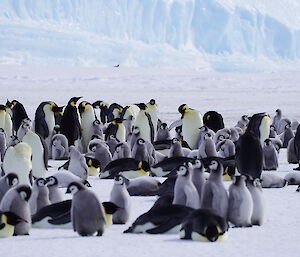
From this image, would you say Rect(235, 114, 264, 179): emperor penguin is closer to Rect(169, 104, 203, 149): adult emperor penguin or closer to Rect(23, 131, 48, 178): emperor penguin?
Rect(23, 131, 48, 178): emperor penguin

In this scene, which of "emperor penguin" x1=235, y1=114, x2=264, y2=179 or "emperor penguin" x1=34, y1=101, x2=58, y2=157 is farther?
"emperor penguin" x1=34, y1=101, x2=58, y2=157

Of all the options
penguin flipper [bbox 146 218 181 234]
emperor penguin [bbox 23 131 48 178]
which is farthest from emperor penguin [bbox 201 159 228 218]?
emperor penguin [bbox 23 131 48 178]

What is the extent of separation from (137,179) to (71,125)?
403cm

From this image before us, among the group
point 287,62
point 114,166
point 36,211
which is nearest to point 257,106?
point 114,166

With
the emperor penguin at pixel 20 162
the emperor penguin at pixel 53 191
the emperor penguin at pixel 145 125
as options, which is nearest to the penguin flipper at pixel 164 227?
the emperor penguin at pixel 53 191

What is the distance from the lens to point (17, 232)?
4.24 meters

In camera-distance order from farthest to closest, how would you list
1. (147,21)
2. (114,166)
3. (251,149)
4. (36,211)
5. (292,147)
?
(147,21), (292,147), (114,166), (251,149), (36,211)

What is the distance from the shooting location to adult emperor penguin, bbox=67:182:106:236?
4086mm

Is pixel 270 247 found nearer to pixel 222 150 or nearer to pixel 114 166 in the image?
pixel 114 166

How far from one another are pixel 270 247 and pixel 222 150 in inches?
180

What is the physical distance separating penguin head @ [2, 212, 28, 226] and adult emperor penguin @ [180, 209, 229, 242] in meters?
0.95

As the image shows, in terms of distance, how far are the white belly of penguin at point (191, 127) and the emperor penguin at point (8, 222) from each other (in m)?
6.10

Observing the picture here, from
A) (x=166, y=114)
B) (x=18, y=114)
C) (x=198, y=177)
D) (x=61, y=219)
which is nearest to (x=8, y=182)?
(x=61, y=219)

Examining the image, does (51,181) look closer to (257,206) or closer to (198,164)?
(198,164)
